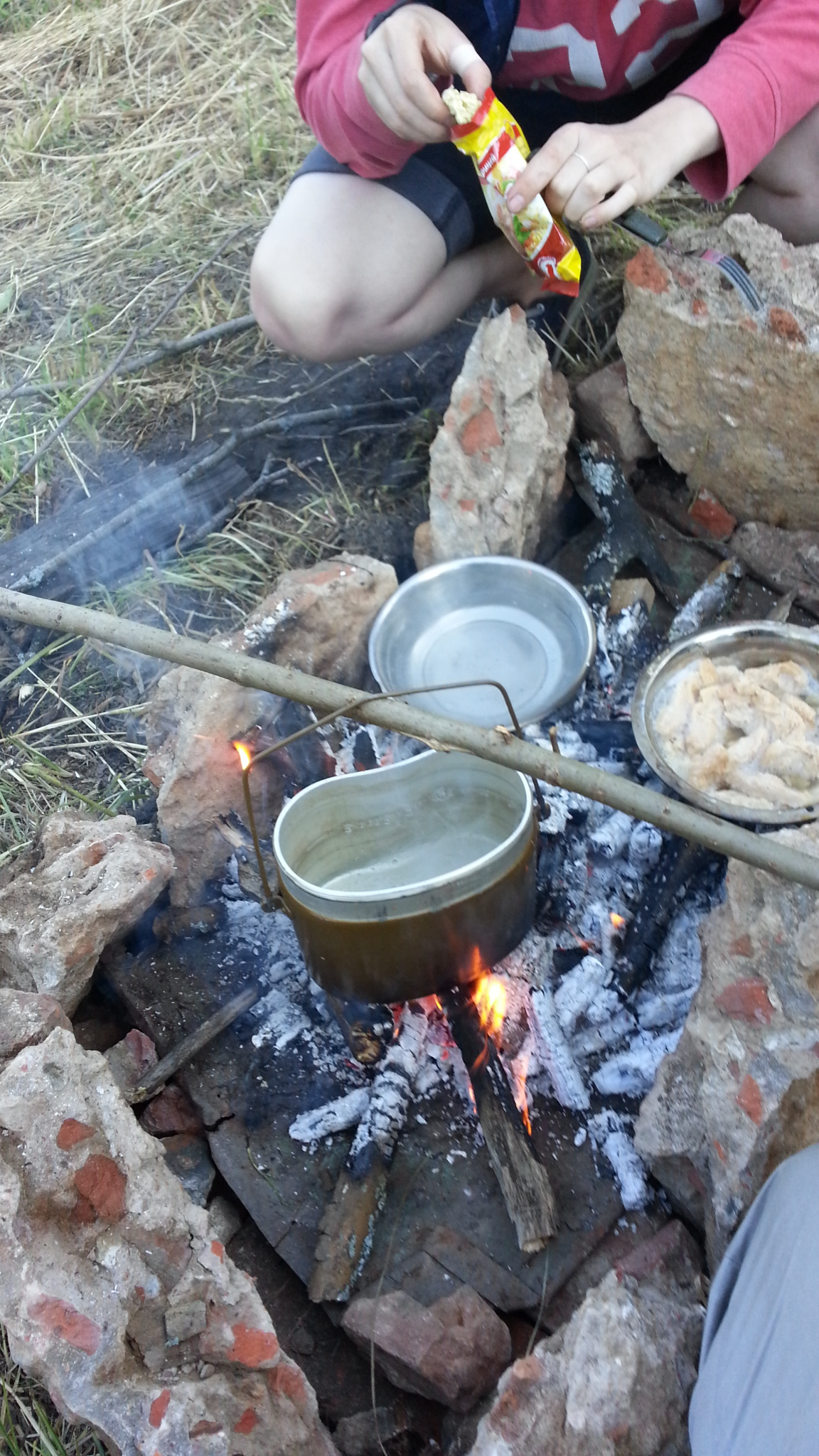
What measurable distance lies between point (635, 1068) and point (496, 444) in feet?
4.77

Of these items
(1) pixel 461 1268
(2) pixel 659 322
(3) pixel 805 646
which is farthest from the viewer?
(2) pixel 659 322

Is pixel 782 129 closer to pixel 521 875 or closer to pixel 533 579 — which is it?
pixel 533 579

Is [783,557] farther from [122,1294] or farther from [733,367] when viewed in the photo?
[122,1294]

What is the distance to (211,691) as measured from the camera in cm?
221

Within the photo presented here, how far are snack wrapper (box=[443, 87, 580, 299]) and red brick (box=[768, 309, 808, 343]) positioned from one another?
0.53 m

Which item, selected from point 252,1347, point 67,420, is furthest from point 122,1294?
point 67,420

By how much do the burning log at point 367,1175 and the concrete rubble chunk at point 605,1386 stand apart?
0.40 m

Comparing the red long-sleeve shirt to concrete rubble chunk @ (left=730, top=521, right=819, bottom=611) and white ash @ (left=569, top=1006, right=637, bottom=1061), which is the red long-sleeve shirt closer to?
concrete rubble chunk @ (left=730, top=521, right=819, bottom=611)

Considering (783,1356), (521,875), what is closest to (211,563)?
(521,875)

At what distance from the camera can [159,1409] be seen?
1393 millimetres

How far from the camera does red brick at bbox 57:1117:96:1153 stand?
1.53 m

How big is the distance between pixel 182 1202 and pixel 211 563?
1.80 meters

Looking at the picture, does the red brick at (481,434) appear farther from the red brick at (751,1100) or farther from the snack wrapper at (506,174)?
the red brick at (751,1100)

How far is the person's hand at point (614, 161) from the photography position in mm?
2035
